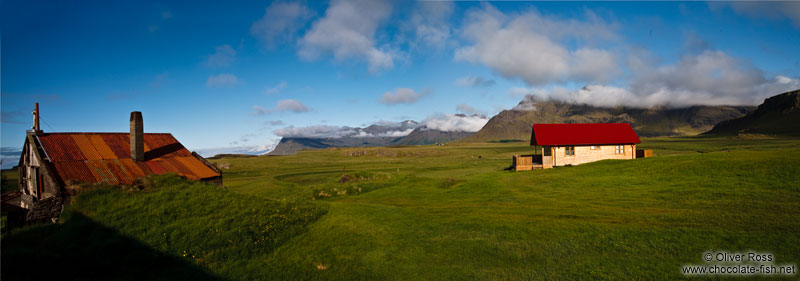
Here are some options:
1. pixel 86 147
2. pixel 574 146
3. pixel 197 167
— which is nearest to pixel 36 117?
pixel 86 147

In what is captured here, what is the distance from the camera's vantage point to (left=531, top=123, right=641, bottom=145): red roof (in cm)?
5116

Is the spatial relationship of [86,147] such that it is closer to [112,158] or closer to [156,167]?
[112,158]

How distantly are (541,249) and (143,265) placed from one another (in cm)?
1399

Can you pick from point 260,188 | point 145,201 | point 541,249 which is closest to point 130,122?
point 145,201

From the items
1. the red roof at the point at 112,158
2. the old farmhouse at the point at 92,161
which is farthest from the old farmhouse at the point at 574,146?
the old farmhouse at the point at 92,161

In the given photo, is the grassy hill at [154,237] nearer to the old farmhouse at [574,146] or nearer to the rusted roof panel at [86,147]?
the rusted roof panel at [86,147]

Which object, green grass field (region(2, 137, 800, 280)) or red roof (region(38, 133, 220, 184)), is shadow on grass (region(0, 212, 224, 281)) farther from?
red roof (region(38, 133, 220, 184))

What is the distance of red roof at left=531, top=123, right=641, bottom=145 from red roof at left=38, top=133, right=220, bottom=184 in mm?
42743

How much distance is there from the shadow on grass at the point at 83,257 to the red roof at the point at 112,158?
1148 cm

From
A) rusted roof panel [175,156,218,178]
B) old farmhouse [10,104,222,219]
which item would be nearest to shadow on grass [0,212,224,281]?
old farmhouse [10,104,222,219]

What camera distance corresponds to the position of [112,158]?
85.3 feet

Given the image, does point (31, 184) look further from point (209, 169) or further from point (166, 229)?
point (166, 229)

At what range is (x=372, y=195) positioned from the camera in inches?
1423

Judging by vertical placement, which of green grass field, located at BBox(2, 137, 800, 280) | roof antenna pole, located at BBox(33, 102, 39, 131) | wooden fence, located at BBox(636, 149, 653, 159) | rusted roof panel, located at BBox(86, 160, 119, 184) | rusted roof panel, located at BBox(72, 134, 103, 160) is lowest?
green grass field, located at BBox(2, 137, 800, 280)
